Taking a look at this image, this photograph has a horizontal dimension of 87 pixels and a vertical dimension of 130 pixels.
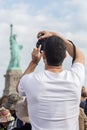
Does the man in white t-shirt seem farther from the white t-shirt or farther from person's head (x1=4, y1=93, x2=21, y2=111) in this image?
person's head (x1=4, y1=93, x2=21, y2=111)

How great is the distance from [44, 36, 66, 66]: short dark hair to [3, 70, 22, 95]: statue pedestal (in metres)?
41.3

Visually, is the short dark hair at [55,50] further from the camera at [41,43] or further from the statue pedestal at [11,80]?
the statue pedestal at [11,80]

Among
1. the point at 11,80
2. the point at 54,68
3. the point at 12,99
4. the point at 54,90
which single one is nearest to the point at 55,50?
the point at 54,68

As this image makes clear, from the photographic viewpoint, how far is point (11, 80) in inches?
1778

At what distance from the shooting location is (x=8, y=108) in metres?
5.75

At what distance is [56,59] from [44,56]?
90mm

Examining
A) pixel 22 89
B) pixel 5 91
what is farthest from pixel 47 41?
pixel 5 91

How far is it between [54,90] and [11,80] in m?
42.2

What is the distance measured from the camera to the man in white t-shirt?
118 inches

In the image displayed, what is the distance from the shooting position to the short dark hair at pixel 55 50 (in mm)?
3031

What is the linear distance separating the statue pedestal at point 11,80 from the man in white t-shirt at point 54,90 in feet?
135

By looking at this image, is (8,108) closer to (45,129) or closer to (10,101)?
(10,101)

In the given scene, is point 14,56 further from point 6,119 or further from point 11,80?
point 6,119

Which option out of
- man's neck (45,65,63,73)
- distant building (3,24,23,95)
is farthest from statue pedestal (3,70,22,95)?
man's neck (45,65,63,73)
